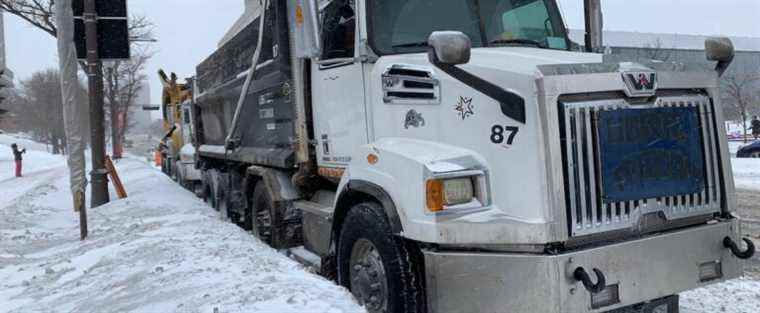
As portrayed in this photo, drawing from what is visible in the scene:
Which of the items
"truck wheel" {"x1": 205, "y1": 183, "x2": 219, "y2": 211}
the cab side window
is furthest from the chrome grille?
"truck wheel" {"x1": 205, "y1": 183, "x2": 219, "y2": 211}

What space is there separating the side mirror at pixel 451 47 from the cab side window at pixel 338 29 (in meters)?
1.50

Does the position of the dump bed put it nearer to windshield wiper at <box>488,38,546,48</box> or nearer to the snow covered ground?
the snow covered ground

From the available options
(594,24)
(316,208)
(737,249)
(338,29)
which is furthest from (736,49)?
(737,249)

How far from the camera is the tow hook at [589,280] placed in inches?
136

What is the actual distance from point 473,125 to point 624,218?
3.38ft

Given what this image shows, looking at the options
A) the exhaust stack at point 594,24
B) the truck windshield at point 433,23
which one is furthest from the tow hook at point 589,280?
the exhaust stack at point 594,24

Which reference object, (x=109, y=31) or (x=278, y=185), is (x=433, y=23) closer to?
(x=278, y=185)

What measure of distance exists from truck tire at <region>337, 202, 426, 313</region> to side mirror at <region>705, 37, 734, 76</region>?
7.78 feet

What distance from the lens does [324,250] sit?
5.78 metres

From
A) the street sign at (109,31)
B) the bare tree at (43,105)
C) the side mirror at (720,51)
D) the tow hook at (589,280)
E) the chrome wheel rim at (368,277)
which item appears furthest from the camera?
the bare tree at (43,105)

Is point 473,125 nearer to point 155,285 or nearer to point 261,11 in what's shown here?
point 155,285

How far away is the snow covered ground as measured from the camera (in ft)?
13.8

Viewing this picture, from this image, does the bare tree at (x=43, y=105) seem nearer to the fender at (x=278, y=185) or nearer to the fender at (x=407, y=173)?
the fender at (x=278, y=185)

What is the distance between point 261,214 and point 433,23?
3.83 meters
